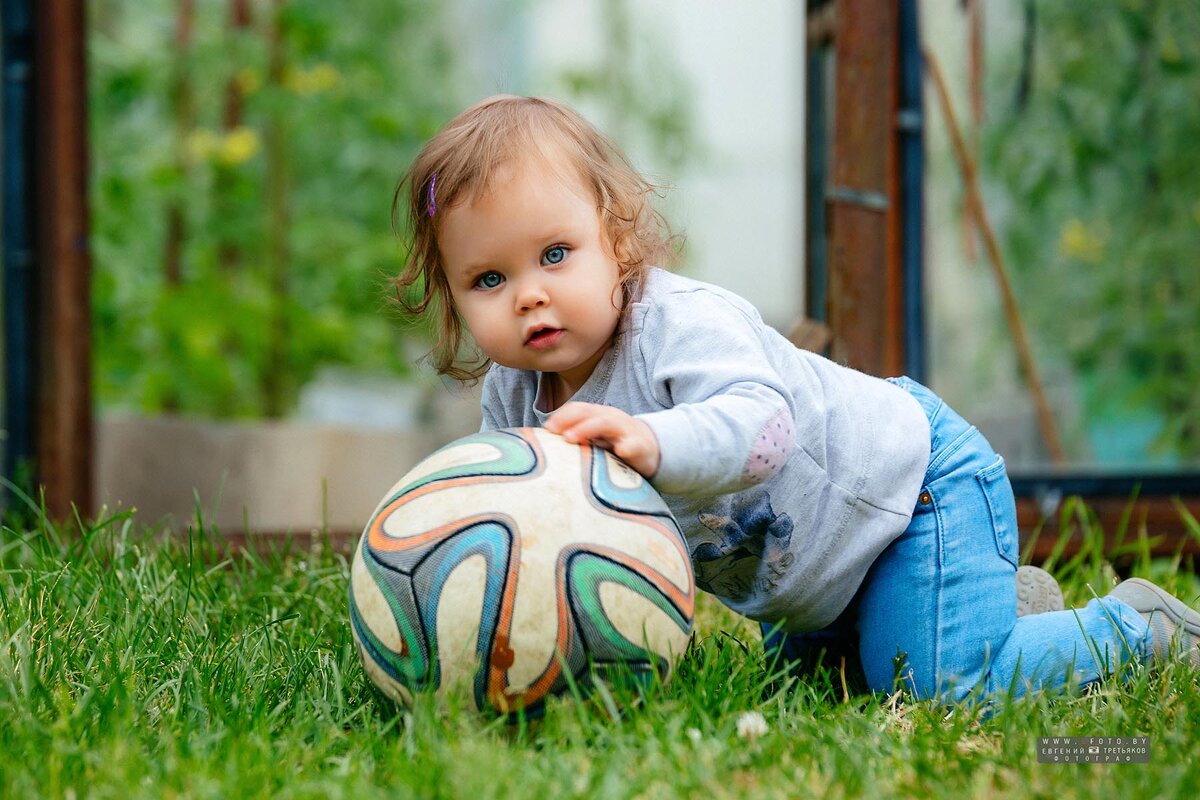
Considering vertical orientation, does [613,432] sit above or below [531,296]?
below

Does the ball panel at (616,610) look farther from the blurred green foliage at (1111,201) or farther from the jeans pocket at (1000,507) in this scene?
the blurred green foliage at (1111,201)

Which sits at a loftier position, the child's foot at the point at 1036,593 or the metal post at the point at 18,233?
the metal post at the point at 18,233

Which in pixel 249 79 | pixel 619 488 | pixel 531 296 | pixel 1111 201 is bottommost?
pixel 619 488

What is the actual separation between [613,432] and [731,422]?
196 mm

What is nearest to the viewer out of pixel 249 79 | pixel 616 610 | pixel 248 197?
pixel 616 610

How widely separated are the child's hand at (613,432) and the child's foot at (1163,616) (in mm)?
1099

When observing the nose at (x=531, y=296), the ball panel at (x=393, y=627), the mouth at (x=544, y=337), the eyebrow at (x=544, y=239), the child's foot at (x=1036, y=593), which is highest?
the eyebrow at (x=544, y=239)

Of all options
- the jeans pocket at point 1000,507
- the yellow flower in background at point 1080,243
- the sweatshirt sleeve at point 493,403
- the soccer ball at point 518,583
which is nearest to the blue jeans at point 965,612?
the jeans pocket at point 1000,507

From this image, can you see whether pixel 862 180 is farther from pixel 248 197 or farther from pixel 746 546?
pixel 248 197

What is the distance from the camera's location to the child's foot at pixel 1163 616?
251cm

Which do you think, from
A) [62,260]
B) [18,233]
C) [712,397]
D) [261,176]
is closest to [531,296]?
[712,397]

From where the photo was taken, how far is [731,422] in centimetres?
215

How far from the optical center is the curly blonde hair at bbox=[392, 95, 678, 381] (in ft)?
7.47

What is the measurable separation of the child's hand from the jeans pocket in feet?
2.74
